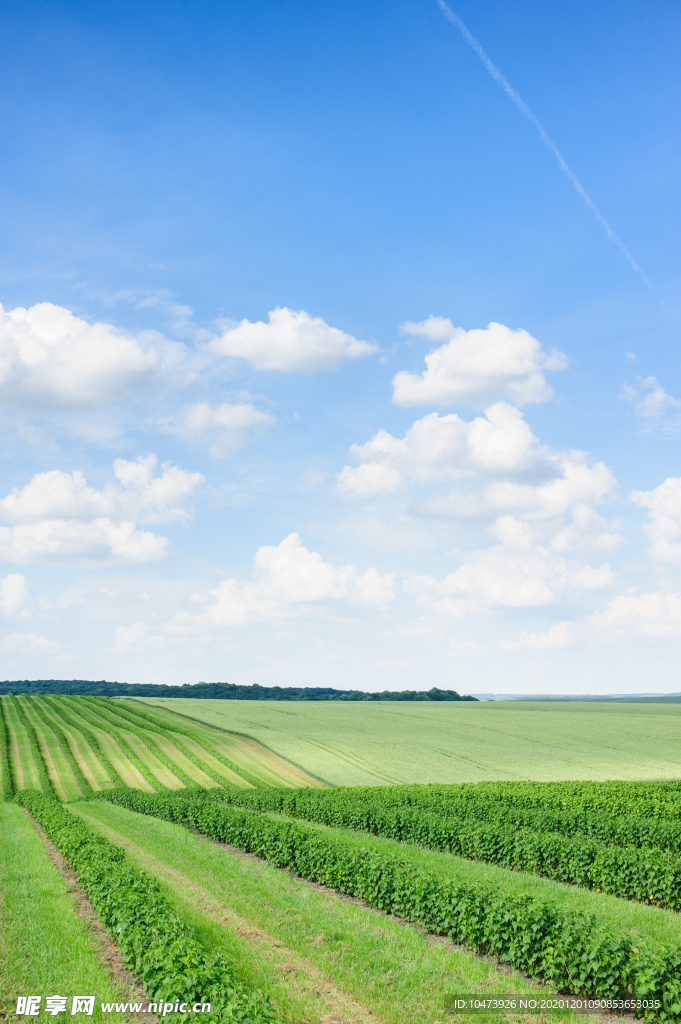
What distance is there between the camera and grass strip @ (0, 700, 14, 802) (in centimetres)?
4514

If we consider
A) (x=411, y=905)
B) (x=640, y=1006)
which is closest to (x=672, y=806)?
(x=411, y=905)

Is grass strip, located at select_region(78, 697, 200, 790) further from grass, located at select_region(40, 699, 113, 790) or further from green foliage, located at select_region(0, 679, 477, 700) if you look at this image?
green foliage, located at select_region(0, 679, 477, 700)

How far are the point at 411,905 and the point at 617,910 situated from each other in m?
5.69

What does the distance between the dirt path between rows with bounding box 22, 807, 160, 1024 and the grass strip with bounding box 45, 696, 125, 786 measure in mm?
28353

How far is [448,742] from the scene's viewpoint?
6525 cm

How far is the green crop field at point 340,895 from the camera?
12336 millimetres

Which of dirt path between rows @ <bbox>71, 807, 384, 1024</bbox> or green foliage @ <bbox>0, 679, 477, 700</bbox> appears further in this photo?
green foliage @ <bbox>0, 679, 477, 700</bbox>

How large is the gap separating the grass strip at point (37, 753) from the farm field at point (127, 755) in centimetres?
7

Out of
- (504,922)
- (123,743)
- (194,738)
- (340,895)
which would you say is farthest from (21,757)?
(504,922)

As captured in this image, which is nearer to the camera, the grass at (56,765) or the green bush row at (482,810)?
the green bush row at (482,810)

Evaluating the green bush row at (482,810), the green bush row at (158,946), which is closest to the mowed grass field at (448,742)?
the green bush row at (482,810)

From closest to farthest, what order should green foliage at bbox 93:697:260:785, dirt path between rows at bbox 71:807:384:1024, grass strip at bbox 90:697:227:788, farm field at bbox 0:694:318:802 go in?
dirt path between rows at bbox 71:807:384:1024 → farm field at bbox 0:694:318:802 → grass strip at bbox 90:697:227:788 → green foliage at bbox 93:697:260:785

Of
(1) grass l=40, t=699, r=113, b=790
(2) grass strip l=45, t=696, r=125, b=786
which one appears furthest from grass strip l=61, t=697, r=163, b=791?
(1) grass l=40, t=699, r=113, b=790

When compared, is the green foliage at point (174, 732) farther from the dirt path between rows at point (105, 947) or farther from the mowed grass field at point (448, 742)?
the dirt path between rows at point (105, 947)
